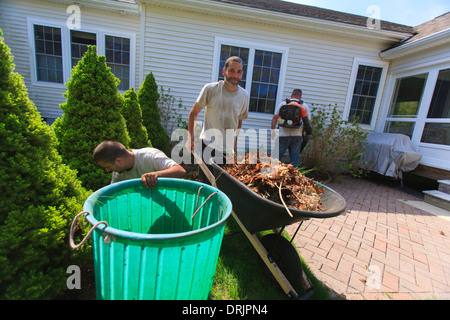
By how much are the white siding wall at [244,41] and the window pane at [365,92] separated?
0.46 m

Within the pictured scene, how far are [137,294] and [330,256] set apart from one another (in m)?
2.35

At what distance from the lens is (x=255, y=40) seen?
6.19 m

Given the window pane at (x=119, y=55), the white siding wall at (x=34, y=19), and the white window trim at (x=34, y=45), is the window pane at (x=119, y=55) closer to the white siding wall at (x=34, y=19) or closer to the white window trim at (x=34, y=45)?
the white siding wall at (x=34, y=19)

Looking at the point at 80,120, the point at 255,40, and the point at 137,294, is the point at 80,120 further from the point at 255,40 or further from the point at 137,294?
the point at 255,40

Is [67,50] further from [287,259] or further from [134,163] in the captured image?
[287,259]

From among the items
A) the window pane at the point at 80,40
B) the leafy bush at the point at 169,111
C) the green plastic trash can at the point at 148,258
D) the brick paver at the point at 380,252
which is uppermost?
the window pane at the point at 80,40

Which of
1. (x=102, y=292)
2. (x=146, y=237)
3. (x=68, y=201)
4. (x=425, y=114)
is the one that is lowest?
(x=102, y=292)

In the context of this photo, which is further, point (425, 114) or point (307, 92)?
point (307, 92)

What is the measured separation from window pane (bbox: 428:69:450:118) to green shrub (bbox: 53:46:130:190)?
7.72m

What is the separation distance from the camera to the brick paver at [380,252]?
2141mm

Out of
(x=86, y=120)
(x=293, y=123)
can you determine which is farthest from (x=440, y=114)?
(x=86, y=120)

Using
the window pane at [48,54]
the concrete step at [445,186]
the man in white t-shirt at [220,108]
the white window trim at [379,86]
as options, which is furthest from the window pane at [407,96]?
the window pane at [48,54]
